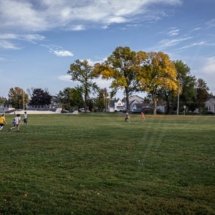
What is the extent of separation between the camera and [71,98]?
12050 centimetres

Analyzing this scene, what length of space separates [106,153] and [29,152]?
3.09 metres

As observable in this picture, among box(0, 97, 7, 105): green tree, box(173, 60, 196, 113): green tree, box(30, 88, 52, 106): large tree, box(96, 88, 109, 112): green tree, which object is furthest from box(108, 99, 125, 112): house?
box(173, 60, 196, 113): green tree

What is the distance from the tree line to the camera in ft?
274

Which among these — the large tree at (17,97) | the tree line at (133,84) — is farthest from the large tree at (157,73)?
the large tree at (17,97)

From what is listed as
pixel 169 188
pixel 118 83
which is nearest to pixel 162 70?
pixel 118 83

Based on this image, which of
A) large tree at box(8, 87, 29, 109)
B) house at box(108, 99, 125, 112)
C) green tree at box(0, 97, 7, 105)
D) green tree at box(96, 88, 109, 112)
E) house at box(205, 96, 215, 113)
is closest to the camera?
house at box(205, 96, 215, 113)

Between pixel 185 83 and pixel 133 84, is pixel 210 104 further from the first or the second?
pixel 133 84

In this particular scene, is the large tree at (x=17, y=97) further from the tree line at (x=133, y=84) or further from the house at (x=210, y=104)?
the house at (x=210, y=104)

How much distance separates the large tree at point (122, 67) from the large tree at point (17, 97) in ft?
242

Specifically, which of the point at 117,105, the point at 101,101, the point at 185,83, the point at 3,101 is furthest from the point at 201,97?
the point at 3,101

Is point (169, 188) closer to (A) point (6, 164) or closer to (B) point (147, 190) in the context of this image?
(B) point (147, 190)

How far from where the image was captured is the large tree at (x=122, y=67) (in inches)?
3295

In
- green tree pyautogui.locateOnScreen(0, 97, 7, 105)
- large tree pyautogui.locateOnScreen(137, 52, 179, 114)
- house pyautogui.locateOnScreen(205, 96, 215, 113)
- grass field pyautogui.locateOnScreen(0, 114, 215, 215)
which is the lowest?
grass field pyautogui.locateOnScreen(0, 114, 215, 215)

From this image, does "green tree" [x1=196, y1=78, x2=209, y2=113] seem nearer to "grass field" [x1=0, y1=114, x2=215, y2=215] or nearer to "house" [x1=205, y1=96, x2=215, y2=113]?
"house" [x1=205, y1=96, x2=215, y2=113]
